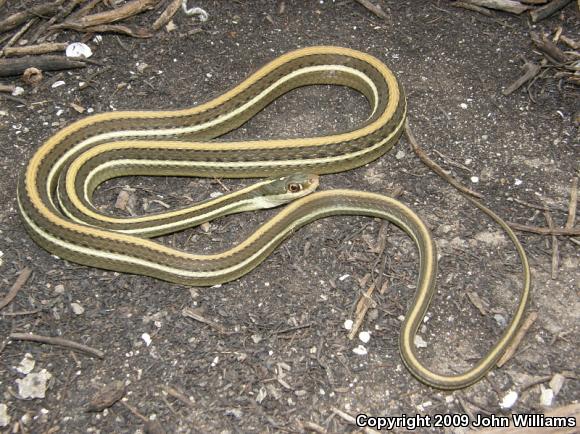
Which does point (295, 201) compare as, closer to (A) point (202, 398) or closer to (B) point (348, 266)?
(B) point (348, 266)

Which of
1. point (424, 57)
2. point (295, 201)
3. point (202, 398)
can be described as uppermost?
point (424, 57)

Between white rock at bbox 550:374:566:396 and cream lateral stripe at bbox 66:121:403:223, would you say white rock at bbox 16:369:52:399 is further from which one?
white rock at bbox 550:374:566:396

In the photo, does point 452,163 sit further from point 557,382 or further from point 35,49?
point 35,49

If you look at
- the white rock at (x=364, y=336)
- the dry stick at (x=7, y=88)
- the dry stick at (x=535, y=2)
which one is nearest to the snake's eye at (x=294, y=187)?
the white rock at (x=364, y=336)

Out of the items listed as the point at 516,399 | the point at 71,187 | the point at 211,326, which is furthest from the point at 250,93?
the point at 516,399

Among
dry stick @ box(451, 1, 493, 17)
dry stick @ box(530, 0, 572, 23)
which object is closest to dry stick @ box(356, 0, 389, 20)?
dry stick @ box(451, 1, 493, 17)

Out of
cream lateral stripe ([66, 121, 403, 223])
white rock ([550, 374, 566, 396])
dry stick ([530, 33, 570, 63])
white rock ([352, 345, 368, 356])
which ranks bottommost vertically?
white rock ([352, 345, 368, 356])
